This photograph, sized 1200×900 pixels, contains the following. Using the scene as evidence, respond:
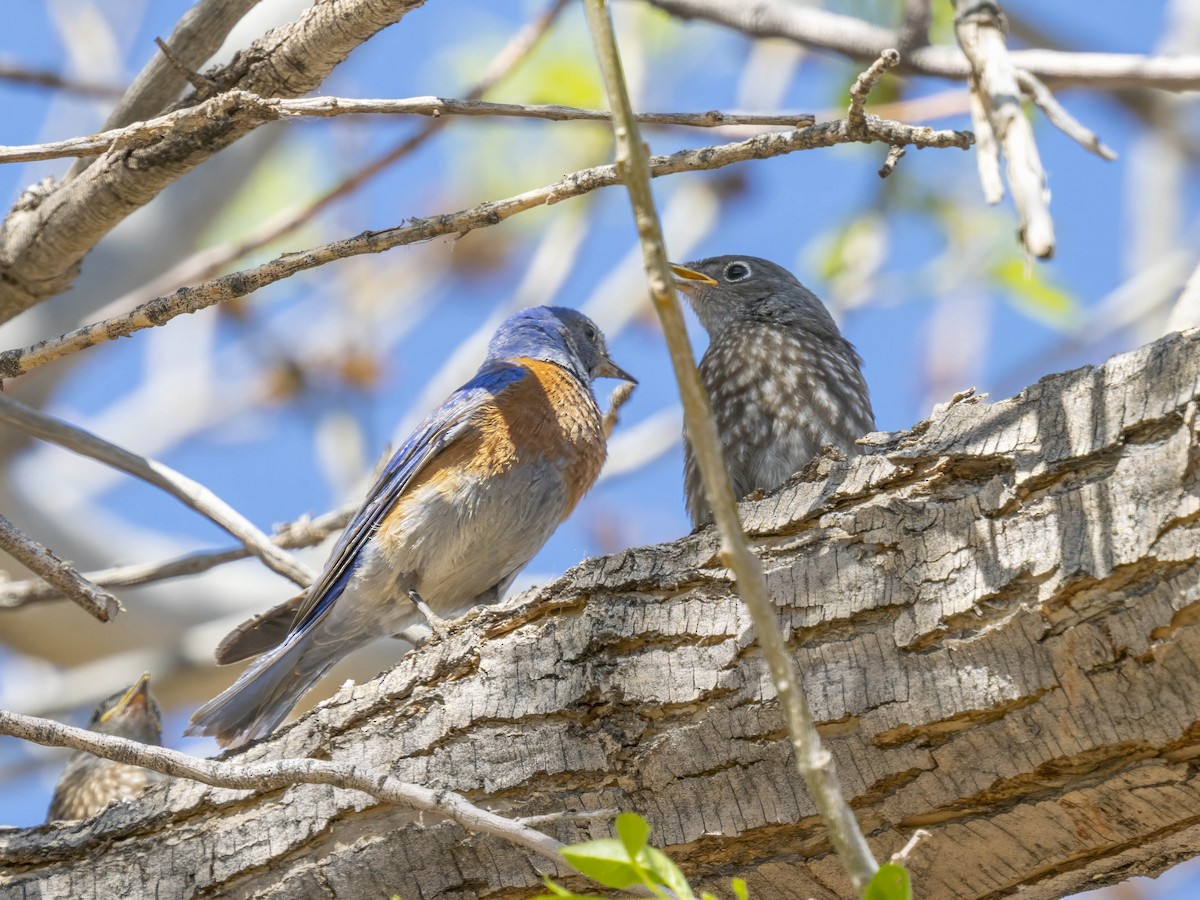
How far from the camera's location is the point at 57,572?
4.05 meters

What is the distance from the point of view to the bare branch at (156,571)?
16.3 ft

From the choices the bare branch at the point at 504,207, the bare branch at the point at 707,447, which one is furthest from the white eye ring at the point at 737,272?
the bare branch at the point at 707,447

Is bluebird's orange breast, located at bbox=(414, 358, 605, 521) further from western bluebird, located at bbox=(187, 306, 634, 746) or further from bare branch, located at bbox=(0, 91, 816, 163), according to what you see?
bare branch, located at bbox=(0, 91, 816, 163)

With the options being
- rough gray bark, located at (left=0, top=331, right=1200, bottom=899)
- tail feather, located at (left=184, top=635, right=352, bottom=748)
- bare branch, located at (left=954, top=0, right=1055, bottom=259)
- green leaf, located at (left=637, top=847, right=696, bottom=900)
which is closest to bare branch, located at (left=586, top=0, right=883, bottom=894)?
green leaf, located at (left=637, top=847, right=696, bottom=900)

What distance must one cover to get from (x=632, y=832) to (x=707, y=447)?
618 mm

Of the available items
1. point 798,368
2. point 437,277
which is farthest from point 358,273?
point 798,368

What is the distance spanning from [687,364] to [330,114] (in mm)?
1636

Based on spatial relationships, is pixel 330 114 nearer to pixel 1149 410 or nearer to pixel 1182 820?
pixel 1149 410

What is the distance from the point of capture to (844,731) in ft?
11.3

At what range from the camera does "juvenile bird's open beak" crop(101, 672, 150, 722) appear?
7359 mm

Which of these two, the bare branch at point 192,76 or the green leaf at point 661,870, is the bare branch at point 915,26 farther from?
the green leaf at point 661,870

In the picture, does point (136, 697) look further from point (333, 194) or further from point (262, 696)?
point (333, 194)

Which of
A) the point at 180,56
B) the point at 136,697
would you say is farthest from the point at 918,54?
the point at 136,697

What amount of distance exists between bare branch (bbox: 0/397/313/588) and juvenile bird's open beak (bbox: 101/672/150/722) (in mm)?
2640
